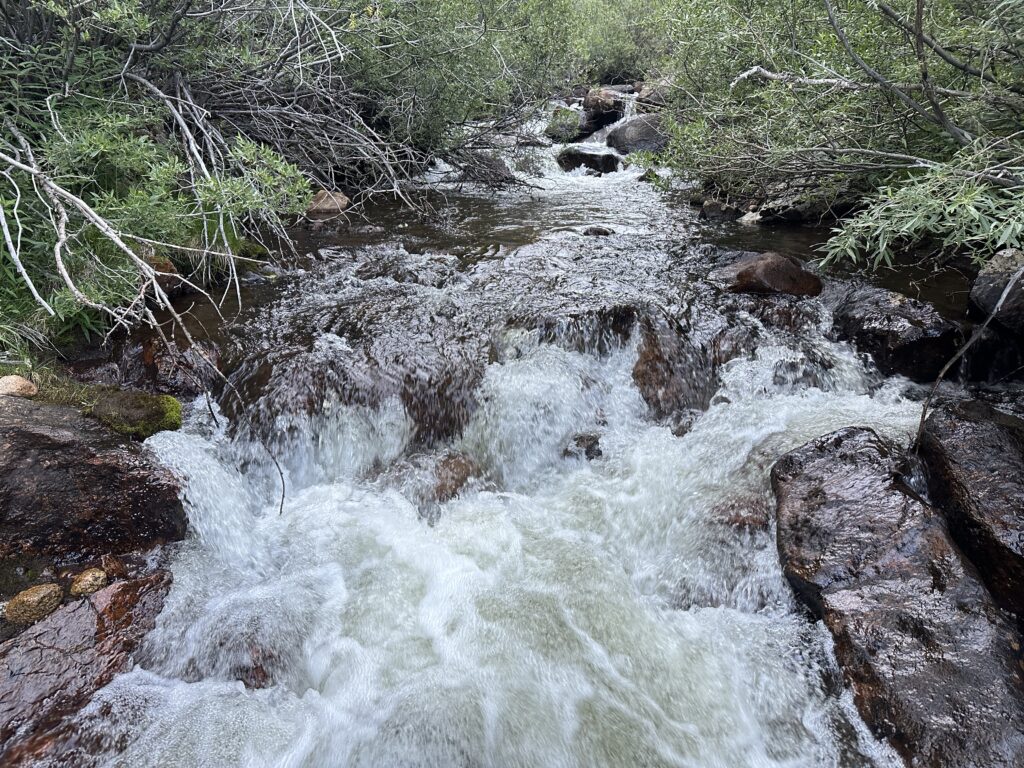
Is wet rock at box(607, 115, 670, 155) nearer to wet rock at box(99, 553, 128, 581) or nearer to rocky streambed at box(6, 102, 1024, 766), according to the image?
rocky streambed at box(6, 102, 1024, 766)

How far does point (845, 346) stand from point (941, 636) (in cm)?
315

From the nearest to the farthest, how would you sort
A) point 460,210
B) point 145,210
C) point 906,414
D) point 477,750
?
point 477,750
point 145,210
point 906,414
point 460,210

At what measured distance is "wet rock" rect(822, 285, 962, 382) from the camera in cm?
479

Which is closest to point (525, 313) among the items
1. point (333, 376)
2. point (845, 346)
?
point (333, 376)

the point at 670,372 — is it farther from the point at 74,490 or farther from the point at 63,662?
the point at 63,662

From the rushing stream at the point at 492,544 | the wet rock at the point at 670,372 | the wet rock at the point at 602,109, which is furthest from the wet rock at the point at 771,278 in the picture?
the wet rock at the point at 602,109

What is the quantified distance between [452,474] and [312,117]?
16.0 feet

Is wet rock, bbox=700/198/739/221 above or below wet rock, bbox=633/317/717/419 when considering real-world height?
above

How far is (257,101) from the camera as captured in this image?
6.70 metres

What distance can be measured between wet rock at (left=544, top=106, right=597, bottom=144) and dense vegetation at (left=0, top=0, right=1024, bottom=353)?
2.34 metres

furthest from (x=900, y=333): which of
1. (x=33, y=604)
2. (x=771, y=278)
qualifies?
(x=33, y=604)

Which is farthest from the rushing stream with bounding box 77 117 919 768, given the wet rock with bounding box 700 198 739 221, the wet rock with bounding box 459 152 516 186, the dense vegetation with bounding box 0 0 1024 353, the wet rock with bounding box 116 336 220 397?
the wet rock with bounding box 459 152 516 186

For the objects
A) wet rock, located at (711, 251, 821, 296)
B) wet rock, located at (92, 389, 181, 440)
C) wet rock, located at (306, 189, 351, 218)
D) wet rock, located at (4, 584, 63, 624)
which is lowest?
wet rock, located at (4, 584, 63, 624)

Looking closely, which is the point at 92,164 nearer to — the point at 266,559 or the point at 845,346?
the point at 266,559
